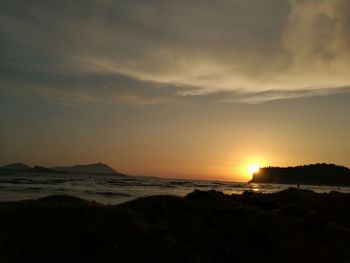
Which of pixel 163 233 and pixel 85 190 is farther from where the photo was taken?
pixel 85 190

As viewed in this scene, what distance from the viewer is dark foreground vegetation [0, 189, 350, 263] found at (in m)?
13.1

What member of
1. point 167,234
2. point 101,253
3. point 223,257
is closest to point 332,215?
point 223,257

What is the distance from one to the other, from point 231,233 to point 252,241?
824 millimetres

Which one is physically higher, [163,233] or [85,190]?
[85,190]

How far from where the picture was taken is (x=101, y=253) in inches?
505

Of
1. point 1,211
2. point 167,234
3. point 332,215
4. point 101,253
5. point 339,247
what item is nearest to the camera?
point 101,253

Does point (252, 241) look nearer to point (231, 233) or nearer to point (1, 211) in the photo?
point (231, 233)

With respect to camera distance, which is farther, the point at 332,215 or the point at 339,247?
the point at 332,215

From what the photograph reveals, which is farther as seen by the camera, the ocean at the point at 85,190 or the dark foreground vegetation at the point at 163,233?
the ocean at the point at 85,190

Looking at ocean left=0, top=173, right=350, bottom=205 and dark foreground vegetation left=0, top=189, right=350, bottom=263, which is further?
ocean left=0, top=173, right=350, bottom=205

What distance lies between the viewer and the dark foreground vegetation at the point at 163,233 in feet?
43.1

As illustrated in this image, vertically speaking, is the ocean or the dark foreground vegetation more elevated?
the ocean

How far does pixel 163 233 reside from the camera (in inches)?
572

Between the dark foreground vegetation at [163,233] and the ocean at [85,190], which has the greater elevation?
the ocean at [85,190]
